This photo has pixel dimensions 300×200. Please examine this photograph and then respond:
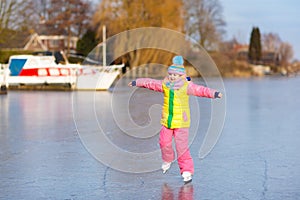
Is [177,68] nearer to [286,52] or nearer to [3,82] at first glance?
[3,82]

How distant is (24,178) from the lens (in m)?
5.38

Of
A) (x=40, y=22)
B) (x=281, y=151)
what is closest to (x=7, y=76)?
(x=281, y=151)

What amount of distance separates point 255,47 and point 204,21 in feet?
143

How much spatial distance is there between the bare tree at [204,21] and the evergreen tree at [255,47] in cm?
2969

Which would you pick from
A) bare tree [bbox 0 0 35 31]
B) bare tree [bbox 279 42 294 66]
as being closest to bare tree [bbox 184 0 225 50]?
bare tree [bbox 0 0 35 31]

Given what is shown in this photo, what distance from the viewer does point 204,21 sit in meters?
64.6

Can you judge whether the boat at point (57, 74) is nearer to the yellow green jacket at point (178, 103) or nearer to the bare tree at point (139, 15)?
the bare tree at point (139, 15)

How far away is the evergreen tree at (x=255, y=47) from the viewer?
104 meters

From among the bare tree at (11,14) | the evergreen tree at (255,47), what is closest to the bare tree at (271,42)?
the evergreen tree at (255,47)

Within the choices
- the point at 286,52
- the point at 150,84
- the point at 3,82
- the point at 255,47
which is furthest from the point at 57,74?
the point at 286,52

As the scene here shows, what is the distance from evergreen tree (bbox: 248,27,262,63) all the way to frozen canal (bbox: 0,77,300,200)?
95.2m

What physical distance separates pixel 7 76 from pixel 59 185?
21.6 meters

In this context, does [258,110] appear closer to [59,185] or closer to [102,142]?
[102,142]

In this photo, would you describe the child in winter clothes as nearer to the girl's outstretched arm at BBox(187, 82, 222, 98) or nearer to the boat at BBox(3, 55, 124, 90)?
the girl's outstretched arm at BBox(187, 82, 222, 98)
